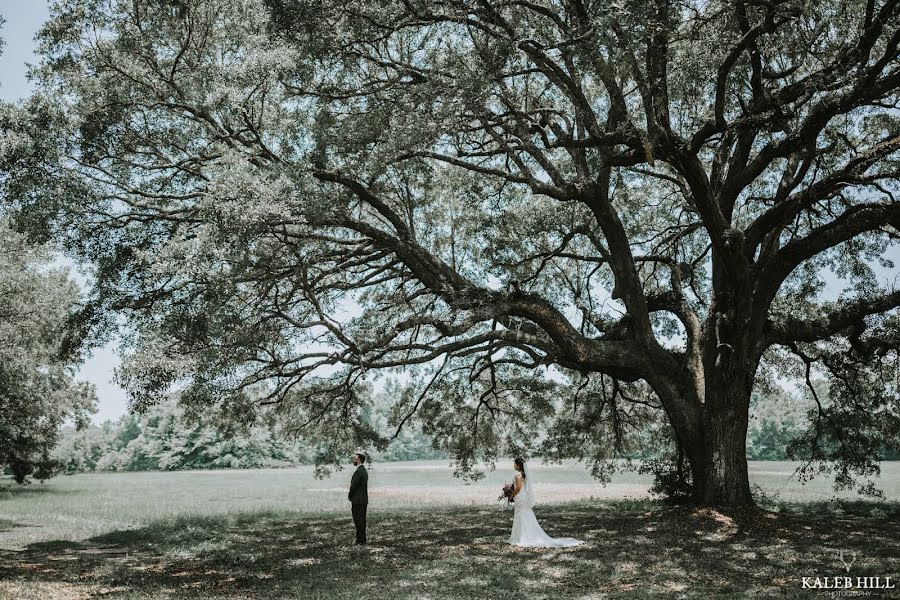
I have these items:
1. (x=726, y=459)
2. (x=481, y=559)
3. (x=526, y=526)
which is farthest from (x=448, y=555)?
(x=726, y=459)

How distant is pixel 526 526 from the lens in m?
10.3

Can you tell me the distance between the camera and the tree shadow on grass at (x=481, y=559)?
23.5 feet

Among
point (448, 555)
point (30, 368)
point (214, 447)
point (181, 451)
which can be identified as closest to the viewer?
point (448, 555)

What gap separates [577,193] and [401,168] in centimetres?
361

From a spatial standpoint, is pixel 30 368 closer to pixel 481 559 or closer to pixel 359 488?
pixel 359 488

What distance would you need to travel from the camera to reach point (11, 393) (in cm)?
2147

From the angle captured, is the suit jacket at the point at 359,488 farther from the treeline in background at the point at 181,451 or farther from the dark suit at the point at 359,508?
the treeline in background at the point at 181,451

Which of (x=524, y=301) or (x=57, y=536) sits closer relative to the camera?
(x=524, y=301)

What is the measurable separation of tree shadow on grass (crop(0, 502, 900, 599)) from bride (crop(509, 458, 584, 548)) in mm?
345

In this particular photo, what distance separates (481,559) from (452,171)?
8859mm

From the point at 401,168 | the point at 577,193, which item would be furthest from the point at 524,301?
the point at 401,168

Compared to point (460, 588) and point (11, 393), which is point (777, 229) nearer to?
point (460, 588)

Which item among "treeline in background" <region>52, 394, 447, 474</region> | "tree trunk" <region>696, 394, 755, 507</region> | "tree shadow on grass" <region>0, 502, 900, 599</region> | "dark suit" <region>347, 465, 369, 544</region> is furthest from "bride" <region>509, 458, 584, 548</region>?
"treeline in background" <region>52, 394, 447, 474</region>

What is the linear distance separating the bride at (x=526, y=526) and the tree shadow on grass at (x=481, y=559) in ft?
1.13
